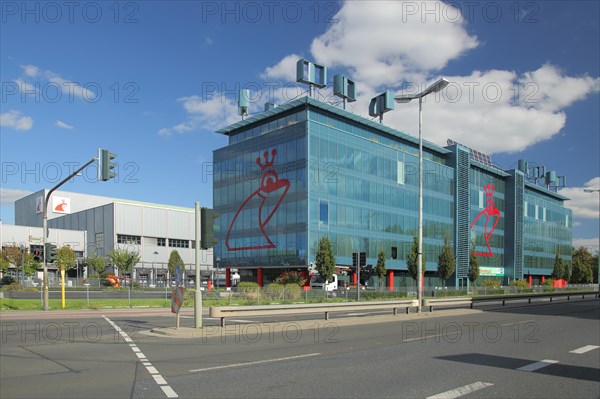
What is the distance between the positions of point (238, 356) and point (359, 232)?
51551 millimetres

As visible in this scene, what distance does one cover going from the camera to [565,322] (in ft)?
66.9

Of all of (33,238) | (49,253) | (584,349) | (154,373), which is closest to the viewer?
(154,373)

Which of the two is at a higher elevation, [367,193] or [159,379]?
[367,193]

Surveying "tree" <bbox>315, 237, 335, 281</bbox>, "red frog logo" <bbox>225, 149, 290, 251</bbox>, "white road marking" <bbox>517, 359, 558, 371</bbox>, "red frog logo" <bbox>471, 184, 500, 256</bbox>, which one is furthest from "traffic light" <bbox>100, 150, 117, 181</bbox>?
"red frog logo" <bbox>471, 184, 500, 256</bbox>

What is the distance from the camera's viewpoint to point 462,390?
787cm

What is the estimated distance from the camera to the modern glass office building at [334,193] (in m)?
58.4

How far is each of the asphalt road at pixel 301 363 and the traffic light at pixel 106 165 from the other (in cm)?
696

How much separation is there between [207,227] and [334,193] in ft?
142

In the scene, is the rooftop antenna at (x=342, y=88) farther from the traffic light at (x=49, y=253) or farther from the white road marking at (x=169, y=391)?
the white road marking at (x=169, y=391)

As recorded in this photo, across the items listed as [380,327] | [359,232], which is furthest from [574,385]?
[359,232]

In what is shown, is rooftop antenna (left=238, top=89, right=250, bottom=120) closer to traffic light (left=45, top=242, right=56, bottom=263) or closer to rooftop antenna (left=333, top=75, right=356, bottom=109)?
rooftop antenna (left=333, top=75, right=356, bottom=109)

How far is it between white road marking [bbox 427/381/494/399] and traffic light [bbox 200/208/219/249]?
33.3 feet

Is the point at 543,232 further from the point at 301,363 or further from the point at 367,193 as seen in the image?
the point at 301,363

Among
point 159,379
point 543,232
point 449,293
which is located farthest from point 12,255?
point 543,232
